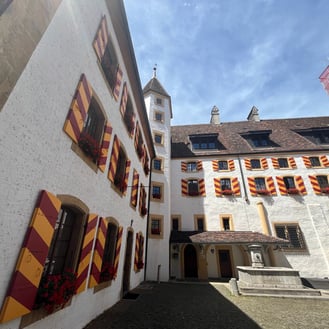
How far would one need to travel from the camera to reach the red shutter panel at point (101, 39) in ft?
16.3

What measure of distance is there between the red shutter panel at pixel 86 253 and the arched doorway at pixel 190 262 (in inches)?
462

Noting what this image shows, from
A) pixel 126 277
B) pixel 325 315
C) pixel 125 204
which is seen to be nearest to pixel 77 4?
pixel 125 204

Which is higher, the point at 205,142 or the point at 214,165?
the point at 205,142

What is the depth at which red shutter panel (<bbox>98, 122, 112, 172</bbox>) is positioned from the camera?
510cm

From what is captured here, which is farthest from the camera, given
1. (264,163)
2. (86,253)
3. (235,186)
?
(264,163)

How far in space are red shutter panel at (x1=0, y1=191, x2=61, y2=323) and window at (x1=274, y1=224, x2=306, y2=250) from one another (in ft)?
53.0

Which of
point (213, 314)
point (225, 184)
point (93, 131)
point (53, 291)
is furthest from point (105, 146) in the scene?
point (225, 184)

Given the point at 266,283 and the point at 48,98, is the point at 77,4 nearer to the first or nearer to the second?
the point at 48,98

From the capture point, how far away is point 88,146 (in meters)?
4.30

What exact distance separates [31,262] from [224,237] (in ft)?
42.7

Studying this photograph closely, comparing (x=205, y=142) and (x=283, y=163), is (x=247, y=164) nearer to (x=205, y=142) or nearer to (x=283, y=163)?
(x=283, y=163)

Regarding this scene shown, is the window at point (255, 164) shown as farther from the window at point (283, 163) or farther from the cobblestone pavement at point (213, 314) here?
the cobblestone pavement at point (213, 314)

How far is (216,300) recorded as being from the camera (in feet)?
23.8

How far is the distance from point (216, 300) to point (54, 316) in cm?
639
